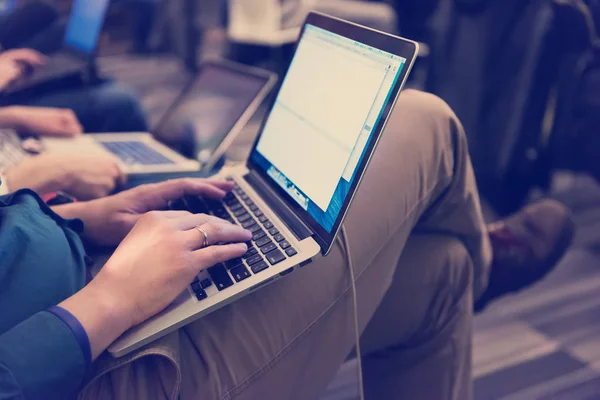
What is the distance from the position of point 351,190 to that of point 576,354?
3.04ft

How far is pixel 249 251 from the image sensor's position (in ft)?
2.11

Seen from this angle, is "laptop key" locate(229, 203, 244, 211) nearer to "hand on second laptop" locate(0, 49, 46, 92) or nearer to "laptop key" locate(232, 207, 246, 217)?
"laptop key" locate(232, 207, 246, 217)

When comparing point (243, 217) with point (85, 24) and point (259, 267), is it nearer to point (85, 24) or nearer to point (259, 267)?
point (259, 267)

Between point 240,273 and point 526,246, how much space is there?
2.32 ft

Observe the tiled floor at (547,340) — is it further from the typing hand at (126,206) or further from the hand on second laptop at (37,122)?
the hand on second laptop at (37,122)

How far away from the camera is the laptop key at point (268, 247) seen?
64 centimetres

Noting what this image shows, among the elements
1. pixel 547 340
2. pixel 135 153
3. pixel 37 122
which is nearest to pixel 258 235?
pixel 135 153

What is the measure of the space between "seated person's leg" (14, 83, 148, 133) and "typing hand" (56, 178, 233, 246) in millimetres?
723

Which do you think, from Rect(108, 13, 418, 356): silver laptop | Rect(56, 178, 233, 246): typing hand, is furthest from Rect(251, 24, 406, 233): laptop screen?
Rect(56, 178, 233, 246): typing hand

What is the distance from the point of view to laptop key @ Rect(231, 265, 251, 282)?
0.60m

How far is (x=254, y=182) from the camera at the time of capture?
0.85 meters

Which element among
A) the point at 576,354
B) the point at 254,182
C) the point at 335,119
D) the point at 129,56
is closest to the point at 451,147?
the point at 335,119

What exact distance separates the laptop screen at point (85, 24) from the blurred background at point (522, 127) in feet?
0.20

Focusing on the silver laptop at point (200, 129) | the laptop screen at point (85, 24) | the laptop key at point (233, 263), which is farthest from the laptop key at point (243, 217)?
the laptop screen at point (85, 24)
